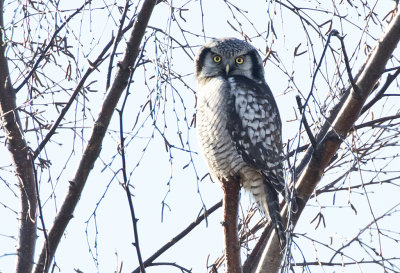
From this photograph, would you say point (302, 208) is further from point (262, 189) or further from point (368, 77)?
point (262, 189)

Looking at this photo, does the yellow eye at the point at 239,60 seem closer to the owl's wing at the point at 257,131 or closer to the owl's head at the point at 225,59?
the owl's head at the point at 225,59

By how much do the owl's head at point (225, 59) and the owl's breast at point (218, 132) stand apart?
311mm

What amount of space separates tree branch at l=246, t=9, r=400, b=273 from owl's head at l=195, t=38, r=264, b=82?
1.55m

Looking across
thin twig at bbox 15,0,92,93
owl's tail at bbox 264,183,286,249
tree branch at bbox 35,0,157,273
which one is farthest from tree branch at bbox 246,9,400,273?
thin twig at bbox 15,0,92,93

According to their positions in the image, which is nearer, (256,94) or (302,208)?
(302,208)

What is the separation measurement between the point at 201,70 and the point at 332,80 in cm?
137

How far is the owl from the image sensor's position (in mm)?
3826

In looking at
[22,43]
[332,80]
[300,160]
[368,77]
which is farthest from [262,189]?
[22,43]

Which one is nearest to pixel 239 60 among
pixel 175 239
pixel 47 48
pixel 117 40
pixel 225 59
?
pixel 225 59

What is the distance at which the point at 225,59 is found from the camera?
433 cm

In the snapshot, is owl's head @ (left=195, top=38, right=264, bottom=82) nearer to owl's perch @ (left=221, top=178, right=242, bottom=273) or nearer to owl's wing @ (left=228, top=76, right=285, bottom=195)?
owl's wing @ (left=228, top=76, right=285, bottom=195)

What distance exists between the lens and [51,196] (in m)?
2.80

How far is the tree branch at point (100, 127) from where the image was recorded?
2604mm

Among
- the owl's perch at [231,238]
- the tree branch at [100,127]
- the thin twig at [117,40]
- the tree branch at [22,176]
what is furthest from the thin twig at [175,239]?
the thin twig at [117,40]
